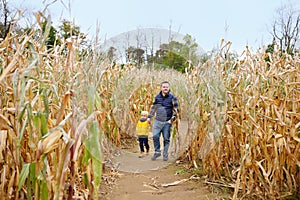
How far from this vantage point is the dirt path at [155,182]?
2.56 m

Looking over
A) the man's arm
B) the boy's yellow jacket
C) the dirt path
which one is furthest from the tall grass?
the boy's yellow jacket

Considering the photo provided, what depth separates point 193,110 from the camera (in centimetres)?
309

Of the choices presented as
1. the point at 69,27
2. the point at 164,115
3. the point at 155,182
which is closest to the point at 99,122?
the point at 155,182

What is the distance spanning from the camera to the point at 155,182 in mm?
2965

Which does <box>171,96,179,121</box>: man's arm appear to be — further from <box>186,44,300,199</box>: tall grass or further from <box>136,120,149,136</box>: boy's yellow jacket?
<box>186,44,300,199</box>: tall grass

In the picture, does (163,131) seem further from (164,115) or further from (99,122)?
(99,122)

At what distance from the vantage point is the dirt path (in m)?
2.56

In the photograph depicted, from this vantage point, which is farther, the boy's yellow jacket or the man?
the boy's yellow jacket

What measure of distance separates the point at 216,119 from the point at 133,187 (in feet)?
3.41

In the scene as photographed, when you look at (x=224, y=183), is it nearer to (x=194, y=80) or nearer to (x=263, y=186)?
(x=263, y=186)

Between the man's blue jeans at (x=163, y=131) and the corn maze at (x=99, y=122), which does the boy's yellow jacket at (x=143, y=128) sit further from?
the corn maze at (x=99, y=122)

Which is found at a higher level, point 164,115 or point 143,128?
point 164,115

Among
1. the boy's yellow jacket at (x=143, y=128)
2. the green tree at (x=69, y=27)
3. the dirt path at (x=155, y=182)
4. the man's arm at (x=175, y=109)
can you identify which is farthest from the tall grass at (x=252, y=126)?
the green tree at (x=69, y=27)

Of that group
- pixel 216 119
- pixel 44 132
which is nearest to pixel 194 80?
pixel 216 119
